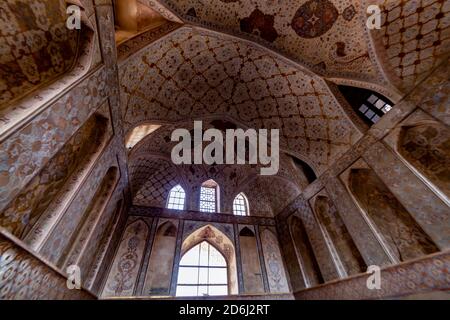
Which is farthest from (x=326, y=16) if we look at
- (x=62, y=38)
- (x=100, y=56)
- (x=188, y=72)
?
(x=62, y=38)

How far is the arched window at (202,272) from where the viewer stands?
6812 millimetres

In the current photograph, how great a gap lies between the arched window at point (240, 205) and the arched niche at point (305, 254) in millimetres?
2232

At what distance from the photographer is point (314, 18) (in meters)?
5.09

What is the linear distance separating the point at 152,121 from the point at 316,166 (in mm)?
5947

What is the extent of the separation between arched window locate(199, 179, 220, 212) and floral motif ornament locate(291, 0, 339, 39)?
705 centimetres

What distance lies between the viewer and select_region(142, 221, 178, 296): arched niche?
20.4 feet

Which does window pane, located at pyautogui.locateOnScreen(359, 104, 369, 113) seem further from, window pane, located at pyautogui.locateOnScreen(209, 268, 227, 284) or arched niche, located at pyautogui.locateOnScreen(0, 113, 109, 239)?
window pane, located at pyautogui.locateOnScreen(209, 268, 227, 284)

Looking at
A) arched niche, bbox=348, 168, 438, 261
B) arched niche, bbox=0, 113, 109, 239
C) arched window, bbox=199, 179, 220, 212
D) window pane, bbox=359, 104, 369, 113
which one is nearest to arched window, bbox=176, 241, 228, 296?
arched window, bbox=199, 179, 220, 212

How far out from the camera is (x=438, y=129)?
4105 mm

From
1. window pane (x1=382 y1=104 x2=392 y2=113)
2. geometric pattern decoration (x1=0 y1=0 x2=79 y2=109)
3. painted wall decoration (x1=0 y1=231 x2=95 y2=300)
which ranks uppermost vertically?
window pane (x1=382 y1=104 x2=392 y2=113)

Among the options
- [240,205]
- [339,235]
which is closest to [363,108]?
[339,235]

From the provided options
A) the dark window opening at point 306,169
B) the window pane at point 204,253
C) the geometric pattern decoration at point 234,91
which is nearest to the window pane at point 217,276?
the window pane at point 204,253

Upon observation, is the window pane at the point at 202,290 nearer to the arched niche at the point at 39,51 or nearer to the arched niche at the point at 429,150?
the arched niche at the point at 39,51

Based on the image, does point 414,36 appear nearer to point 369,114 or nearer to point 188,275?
point 369,114
